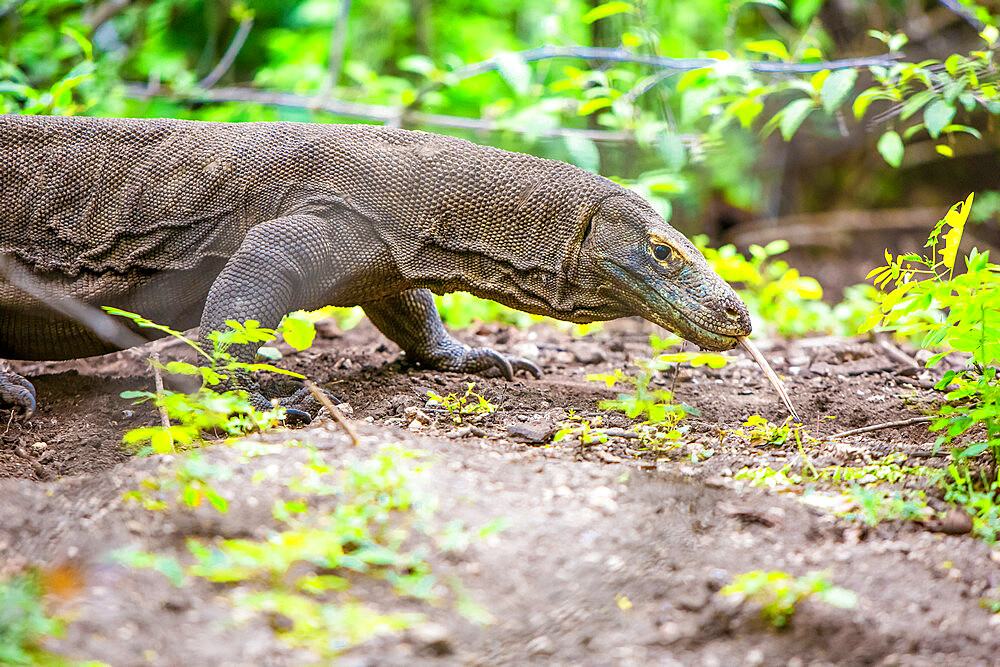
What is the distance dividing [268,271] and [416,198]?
0.74 meters

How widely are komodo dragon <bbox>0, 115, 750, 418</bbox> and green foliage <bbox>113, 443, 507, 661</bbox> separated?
4.65 ft

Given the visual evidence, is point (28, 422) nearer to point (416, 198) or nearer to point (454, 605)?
point (416, 198)

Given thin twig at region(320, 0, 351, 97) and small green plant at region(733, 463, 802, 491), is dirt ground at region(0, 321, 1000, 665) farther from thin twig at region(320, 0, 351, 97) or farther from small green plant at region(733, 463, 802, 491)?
thin twig at region(320, 0, 351, 97)

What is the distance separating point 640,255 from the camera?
3701 millimetres

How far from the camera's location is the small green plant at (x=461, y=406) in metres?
3.61

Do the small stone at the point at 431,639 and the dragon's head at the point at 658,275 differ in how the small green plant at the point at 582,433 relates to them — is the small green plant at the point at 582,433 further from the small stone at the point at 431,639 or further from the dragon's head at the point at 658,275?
the small stone at the point at 431,639

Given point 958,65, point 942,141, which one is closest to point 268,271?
point 958,65

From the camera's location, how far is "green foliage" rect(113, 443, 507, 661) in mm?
1888

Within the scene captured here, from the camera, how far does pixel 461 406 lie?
371 centimetres

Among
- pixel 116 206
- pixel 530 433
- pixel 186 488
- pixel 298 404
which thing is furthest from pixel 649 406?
pixel 116 206

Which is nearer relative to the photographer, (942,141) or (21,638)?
(21,638)

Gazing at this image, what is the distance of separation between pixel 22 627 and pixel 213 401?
916 mm

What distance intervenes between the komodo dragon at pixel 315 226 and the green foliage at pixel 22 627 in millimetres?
1868

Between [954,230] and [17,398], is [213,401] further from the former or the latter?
[954,230]
